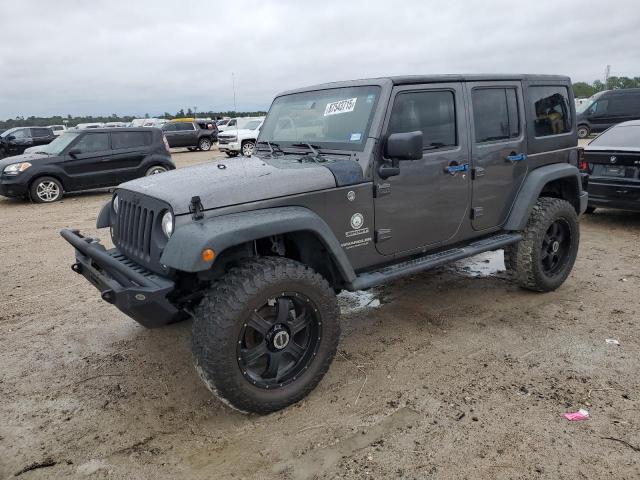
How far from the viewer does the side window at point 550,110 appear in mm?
4680

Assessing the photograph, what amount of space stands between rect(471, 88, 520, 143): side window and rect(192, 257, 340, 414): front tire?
2.12 metres

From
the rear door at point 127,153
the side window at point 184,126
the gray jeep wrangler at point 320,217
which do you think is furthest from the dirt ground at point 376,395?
the side window at point 184,126

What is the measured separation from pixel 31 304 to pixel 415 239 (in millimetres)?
3819

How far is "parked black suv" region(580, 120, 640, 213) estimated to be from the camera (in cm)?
683

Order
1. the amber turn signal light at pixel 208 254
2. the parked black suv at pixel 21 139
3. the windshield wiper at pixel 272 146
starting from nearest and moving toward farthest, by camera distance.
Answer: the amber turn signal light at pixel 208 254
the windshield wiper at pixel 272 146
the parked black suv at pixel 21 139

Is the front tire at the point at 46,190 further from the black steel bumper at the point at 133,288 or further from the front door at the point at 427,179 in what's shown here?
the front door at the point at 427,179

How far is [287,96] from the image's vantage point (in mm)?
4414

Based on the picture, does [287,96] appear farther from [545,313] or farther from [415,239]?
[545,313]

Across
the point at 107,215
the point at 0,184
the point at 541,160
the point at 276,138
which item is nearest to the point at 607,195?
the point at 541,160

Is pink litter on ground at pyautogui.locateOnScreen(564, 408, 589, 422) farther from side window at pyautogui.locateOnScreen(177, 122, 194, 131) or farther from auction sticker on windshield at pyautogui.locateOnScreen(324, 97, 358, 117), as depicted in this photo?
side window at pyautogui.locateOnScreen(177, 122, 194, 131)

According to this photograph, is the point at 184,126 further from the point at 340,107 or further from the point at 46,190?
the point at 340,107

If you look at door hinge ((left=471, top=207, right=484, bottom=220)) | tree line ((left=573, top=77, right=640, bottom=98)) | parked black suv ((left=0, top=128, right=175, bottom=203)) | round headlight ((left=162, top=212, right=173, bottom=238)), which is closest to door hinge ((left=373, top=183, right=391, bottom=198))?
door hinge ((left=471, top=207, right=484, bottom=220))

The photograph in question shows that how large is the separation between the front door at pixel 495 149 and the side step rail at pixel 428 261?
149 mm

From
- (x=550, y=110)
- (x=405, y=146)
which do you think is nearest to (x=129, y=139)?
(x=550, y=110)
